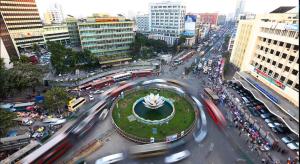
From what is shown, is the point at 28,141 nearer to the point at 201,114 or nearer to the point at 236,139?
the point at 201,114

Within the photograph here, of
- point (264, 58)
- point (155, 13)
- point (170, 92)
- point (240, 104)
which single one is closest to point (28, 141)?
point (170, 92)

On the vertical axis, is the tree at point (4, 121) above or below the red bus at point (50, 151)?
above

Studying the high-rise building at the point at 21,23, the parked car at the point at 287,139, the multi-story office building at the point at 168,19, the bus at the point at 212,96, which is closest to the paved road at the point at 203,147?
the bus at the point at 212,96

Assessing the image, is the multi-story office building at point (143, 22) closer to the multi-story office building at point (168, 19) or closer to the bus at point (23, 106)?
the multi-story office building at point (168, 19)

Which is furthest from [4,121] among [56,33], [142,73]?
[56,33]

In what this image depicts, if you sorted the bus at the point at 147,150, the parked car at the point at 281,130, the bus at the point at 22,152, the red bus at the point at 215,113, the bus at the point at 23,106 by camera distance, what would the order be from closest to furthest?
the bus at the point at 22,152
the bus at the point at 147,150
the parked car at the point at 281,130
the red bus at the point at 215,113
the bus at the point at 23,106

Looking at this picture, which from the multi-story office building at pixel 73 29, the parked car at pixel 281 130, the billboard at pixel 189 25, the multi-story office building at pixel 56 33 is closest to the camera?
the parked car at pixel 281 130
